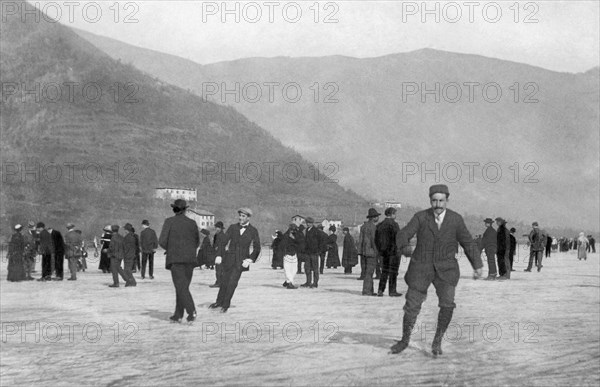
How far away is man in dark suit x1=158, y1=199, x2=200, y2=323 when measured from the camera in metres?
12.3

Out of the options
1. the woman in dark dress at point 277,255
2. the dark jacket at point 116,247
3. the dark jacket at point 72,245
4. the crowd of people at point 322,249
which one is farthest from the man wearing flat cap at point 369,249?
the woman in dark dress at point 277,255

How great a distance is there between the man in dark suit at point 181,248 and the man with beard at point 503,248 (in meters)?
13.6

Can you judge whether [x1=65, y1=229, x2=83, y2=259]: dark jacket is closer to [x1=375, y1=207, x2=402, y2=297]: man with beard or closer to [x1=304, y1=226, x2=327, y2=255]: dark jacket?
[x1=304, y1=226, x2=327, y2=255]: dark jacket

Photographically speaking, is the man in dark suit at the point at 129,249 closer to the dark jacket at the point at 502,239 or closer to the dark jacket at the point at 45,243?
the dark jacket at the point at 45,243

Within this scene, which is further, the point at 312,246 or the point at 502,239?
the point at 502,239

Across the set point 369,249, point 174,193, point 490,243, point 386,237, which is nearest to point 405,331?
point 386,237

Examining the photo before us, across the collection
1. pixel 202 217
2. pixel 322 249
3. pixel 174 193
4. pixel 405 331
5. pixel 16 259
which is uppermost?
pixel 174 193

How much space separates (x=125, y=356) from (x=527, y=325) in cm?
625

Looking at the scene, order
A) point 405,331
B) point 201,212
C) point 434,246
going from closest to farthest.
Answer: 1. point 434,246
2. point 405,331
3. point 201,212

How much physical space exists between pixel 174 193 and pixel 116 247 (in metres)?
114

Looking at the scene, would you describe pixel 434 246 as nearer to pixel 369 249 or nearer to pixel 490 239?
pixel 369 249

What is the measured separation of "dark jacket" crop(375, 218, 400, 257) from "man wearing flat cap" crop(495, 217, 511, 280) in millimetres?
8188

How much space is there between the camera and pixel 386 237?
16547 millimetres

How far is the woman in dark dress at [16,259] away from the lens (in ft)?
78.4
